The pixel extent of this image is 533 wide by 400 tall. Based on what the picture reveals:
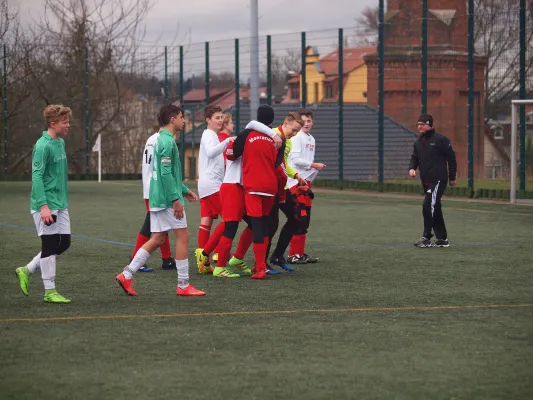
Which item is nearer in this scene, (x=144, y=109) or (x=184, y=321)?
(x=184, y=321)

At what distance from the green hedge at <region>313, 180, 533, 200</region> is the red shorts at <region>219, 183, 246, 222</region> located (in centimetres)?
1426

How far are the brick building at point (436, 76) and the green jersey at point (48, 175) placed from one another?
18.0 meters

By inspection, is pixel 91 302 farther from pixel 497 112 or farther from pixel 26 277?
pixel 497 112

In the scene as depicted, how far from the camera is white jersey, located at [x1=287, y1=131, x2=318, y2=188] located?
13219 millimetres

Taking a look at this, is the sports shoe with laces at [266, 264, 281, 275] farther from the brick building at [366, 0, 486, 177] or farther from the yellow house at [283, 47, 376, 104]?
the yellow house at [283, 47, 376, 104]

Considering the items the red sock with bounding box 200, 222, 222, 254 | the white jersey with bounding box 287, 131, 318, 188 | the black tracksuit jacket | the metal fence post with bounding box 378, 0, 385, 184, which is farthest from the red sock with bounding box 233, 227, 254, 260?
the metal fence post with bounding box 378, 0, 385, 184

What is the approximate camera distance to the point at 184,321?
8.88 m

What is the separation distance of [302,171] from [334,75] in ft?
75.4

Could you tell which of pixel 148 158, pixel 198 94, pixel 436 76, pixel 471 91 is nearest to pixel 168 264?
pixel 148 158

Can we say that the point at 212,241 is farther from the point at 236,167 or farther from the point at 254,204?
the point at 236,167

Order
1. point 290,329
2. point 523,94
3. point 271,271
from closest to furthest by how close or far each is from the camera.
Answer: point 290,329 → point 271,271 → point 523,94

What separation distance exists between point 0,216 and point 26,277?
11.0 meters

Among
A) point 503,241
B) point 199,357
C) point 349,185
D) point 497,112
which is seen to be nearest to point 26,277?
point 199,357

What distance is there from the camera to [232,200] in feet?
38.9
